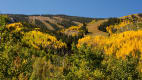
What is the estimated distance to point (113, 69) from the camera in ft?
80.5

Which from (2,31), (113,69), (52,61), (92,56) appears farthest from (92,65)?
(52,61)

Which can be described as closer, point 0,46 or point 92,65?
point 0,46

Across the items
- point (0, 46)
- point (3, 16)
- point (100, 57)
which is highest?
point (3, 16)

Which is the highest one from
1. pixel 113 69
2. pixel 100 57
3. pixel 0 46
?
pixel 0 46

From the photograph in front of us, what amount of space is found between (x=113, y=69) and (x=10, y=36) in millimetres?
14682

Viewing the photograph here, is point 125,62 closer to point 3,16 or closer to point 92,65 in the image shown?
point 92,65

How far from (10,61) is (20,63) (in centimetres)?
93

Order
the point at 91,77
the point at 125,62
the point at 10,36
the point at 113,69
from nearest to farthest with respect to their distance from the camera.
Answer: the point at 10,36 → the point at 91,77 → the point at 113,69 → the point at 125,62

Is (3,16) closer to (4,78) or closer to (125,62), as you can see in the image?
(4,78)

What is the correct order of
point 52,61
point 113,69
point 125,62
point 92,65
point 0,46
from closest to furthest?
point 0,46, point 92,65, point 113,69, point 125,62, point 52,61

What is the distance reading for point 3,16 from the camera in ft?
53.2

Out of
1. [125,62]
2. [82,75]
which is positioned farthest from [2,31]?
[125,62]

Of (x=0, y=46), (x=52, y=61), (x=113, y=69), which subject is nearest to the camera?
(x=0, y=46)

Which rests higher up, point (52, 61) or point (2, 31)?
point (2, 31)
